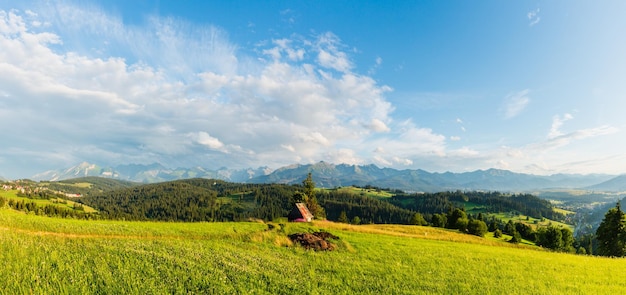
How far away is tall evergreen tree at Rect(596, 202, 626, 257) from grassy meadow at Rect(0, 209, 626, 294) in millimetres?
60588

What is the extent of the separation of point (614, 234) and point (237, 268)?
9109 centimetres

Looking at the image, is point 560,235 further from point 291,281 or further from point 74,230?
point 74,230

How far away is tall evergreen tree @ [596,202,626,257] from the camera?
6191 cm

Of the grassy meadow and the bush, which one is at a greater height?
the grassy meadow

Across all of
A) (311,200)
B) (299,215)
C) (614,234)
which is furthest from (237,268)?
(614,234)

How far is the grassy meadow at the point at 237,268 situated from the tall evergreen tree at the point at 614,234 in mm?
60588

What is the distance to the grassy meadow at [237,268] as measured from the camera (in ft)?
28.6

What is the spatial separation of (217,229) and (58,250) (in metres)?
12.5

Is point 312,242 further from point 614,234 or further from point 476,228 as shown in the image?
point 614,234

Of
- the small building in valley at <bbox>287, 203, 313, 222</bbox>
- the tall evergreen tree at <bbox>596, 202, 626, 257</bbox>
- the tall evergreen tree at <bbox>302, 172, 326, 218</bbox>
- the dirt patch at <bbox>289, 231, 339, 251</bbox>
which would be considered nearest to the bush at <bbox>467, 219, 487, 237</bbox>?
the tall evergreen tree at <bbox>596, 202, 626, 257</bbox>

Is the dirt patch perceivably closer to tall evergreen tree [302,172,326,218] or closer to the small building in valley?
the small building in valley

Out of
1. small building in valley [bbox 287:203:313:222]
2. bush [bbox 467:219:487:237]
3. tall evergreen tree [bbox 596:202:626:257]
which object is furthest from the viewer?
bush [bbox 467:219:487:237]

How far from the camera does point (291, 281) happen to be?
1159cm

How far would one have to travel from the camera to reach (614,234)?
208ft
